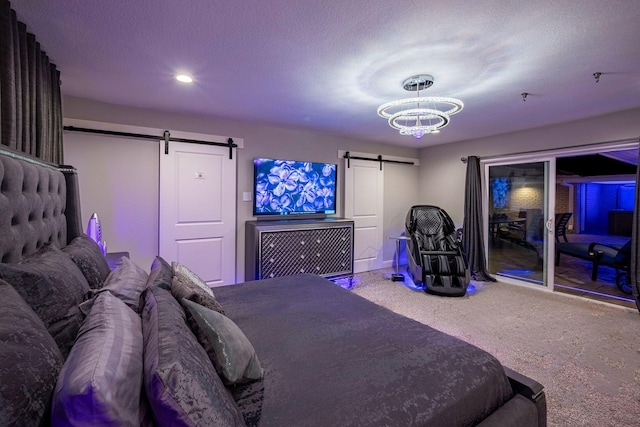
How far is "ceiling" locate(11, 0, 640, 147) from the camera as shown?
1.60m

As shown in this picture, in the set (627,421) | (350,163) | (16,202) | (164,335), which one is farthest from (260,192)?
(627,421)

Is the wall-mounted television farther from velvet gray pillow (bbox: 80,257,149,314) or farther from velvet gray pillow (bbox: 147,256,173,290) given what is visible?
velvet gray pillow (bbox: 80,257,149,314)

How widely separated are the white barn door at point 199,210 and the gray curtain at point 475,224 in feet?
12.2

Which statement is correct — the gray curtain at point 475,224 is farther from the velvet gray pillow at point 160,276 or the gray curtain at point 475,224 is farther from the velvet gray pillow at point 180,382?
the velvet gray pillow at point 180,382

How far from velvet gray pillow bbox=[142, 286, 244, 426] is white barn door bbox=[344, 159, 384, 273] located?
4.01 meters

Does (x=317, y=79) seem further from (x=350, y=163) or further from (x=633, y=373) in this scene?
(x=633, y=373)

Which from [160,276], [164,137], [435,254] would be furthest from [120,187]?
[435,254]

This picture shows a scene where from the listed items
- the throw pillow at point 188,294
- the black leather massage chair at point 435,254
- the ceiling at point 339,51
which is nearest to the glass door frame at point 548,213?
the ceiling at point 339,51

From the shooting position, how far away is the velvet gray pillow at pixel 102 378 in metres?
0.56

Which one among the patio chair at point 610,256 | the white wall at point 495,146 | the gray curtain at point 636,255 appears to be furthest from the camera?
the patio chair at point 610,256

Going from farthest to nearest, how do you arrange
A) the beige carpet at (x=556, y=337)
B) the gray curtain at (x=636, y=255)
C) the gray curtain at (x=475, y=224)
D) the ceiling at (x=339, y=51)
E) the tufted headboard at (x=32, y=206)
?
the gray curtain at (x=475, y=224) → the gray curtain at (x=636, y=255) → the beige carpet at (x=556, y=337) → the ceiling at (x=339, y=51) → the tufted headboard at (x=32, y=206)

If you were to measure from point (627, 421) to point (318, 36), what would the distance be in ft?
9.85

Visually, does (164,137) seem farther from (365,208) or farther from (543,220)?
(543,220)

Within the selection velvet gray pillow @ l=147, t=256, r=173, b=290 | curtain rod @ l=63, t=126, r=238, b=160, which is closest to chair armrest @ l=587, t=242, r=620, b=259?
curtain rod @ l=63, t=126, r=238, b=160
